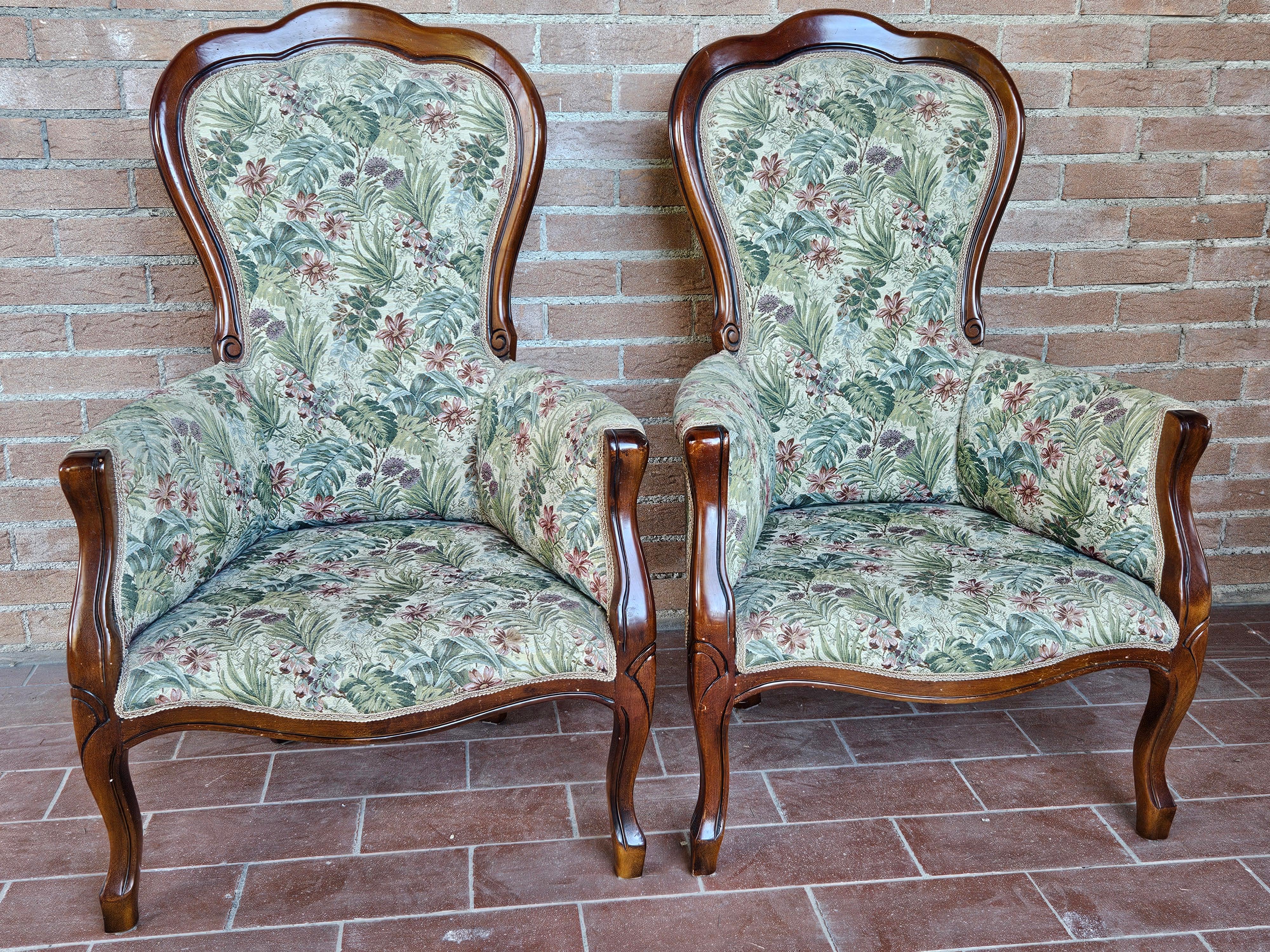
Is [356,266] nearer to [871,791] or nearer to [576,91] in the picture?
[576,91]

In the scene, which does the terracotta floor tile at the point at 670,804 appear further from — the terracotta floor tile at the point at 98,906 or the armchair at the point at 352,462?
the terracotta floor tile at the point at 98,906

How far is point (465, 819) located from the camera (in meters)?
1.61

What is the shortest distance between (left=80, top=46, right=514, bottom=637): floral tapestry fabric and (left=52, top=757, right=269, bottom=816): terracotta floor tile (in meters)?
0.44

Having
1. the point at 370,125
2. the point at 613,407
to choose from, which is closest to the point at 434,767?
the point at 613,407

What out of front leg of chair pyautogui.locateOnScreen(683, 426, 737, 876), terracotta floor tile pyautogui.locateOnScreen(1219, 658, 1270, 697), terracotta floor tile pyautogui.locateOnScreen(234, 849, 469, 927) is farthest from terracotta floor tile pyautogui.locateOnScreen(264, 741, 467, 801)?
terracotta floor tile pyautogui.locateOnScreen(1219, 658, 1270, 697)

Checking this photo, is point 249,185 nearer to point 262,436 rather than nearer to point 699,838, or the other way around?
point 262,436

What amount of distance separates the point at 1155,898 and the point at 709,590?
0.76 metres

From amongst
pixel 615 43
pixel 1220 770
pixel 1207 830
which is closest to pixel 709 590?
pixel 1207 830

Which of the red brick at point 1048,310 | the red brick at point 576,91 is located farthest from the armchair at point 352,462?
the red brick at point 1048,310

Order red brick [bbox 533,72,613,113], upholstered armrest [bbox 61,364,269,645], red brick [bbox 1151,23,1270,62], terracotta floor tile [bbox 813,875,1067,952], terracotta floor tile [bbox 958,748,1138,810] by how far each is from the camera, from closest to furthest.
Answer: upholstered armrest [bbox 61,364,269,645] → terracotta floor tile [bbox 813,875,1067,952] → terracotta floor tile [bbox 958,748,1138,810] → red brick [bbox 533,72,613,113] → red brick [bbox 1151,23,1270,62]

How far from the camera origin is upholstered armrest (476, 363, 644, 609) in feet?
4.44

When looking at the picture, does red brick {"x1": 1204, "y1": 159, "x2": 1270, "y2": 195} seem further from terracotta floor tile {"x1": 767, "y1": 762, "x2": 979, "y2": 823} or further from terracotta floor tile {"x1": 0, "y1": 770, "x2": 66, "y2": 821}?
terracotta floor tile {"x1": 0, "y1": 770, "x2": 66, "y2": 821}

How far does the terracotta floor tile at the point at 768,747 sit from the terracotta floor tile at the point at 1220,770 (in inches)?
21.9

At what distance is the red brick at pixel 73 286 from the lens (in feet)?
6.43
